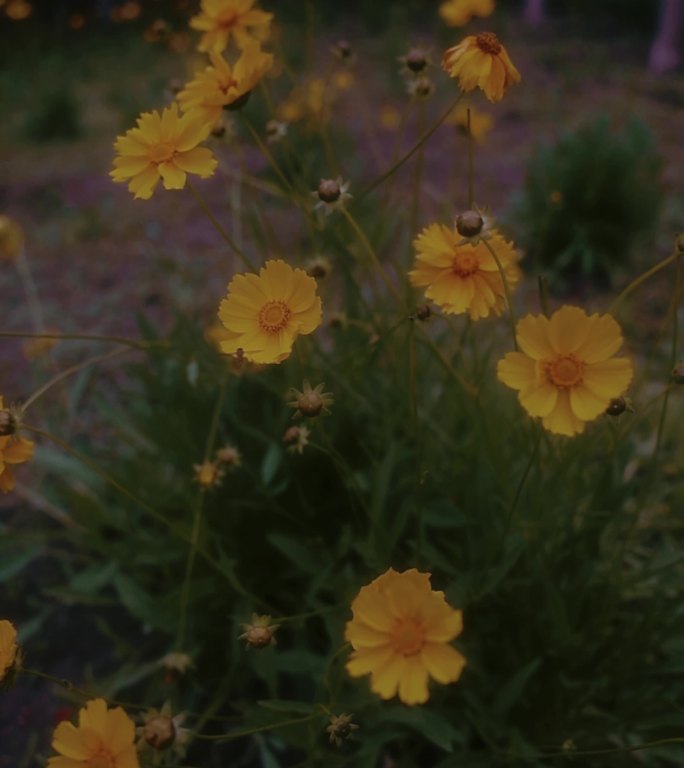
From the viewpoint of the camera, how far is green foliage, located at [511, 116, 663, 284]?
2.59 m

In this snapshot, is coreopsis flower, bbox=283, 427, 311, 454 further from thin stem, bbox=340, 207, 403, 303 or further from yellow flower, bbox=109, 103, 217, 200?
yellow flower, bbox=109, 103, 217, 200

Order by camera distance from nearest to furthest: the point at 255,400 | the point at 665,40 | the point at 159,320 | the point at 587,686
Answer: the point at 587,686 → the point at 255,400 → the point at 159,320 → the point at 665,40

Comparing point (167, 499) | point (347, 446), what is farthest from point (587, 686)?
point (167, 499)

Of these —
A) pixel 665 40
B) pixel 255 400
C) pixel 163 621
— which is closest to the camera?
pixel 163 621

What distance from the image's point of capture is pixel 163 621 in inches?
51.3

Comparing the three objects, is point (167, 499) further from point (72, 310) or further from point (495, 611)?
point (72, 310)

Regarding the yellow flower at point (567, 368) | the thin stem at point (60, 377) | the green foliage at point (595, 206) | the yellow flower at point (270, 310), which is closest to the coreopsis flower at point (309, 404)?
the yellow flower at point (270, 310)

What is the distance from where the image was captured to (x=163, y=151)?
102 cm

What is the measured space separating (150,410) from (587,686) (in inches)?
34.2

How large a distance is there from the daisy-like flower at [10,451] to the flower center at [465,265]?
527 mm

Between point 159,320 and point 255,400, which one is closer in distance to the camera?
point 255,400

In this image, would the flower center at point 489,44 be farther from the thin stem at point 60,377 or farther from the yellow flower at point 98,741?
the yellow flower at point 98,741

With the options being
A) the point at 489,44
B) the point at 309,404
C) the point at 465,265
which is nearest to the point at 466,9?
the point at 489,44

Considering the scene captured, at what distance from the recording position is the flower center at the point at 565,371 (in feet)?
2.77
